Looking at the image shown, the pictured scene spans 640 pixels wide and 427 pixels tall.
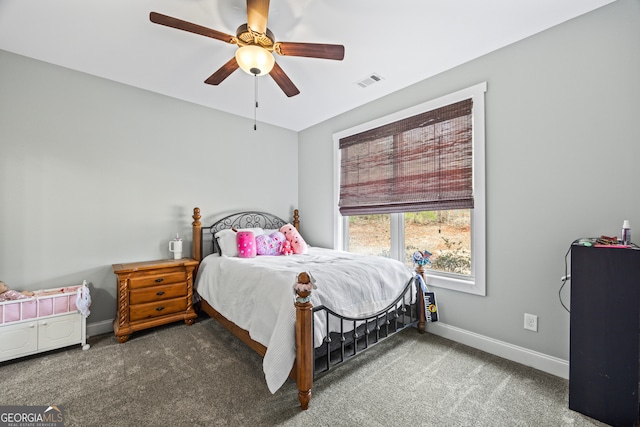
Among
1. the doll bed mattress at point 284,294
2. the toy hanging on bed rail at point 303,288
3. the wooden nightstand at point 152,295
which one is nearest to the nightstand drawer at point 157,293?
the wooden nightstand at point 152,295

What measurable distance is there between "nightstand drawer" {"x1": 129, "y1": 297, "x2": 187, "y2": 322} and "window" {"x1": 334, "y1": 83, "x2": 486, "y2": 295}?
7.26 ft

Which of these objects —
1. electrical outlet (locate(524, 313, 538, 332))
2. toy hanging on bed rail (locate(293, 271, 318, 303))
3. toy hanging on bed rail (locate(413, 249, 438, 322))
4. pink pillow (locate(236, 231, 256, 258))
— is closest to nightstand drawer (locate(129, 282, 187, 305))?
pink pillow (locate(236, 231, 256, 258))

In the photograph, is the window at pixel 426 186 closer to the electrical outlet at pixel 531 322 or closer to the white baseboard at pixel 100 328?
the electrical outlet at pixel 531 322

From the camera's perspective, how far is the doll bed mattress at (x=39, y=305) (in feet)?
7.25

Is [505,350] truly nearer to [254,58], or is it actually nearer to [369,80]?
[369,80]

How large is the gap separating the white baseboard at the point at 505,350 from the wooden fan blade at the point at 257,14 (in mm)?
3014

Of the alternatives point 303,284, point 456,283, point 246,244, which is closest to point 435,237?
point 456,283

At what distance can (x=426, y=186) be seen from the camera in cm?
291

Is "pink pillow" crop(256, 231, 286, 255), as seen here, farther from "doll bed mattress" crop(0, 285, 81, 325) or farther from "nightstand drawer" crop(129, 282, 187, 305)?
"doll bed mattress" crop(0, 285, 81, 325)

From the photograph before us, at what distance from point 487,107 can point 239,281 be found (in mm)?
2741

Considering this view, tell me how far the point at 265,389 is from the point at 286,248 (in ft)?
5.55

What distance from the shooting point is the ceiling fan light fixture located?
6.40 feet

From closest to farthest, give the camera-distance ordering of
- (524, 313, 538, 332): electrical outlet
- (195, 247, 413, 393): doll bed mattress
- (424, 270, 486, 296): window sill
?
1. (195, 247, 413, 393): doll bed mattress
2. (524, 313, 538, 332): electrical outlet
3. (424, 270, 486, 296): window sill

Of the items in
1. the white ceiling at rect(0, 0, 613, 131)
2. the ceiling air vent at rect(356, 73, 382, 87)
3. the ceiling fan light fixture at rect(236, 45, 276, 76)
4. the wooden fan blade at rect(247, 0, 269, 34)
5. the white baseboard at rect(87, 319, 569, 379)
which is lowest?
the white baseboard at rect(87, 319, 569, 379)
